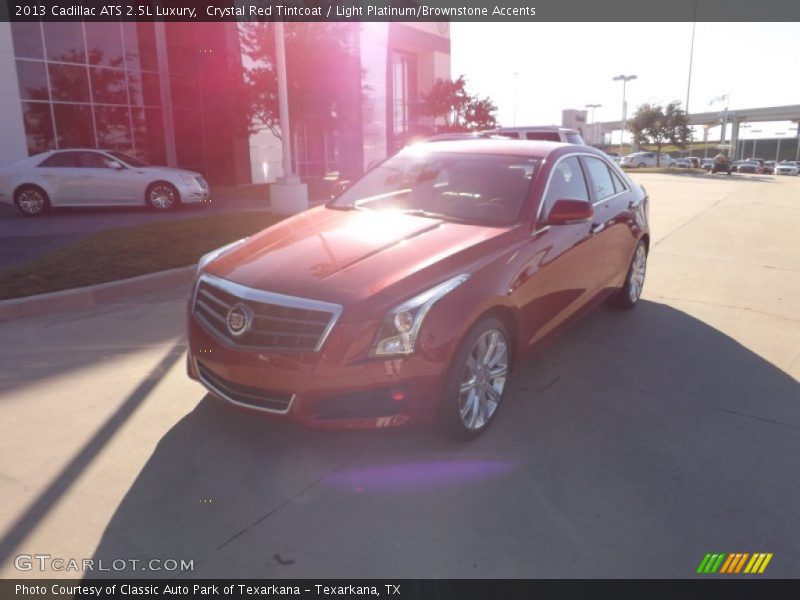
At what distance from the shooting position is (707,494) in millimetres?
3061

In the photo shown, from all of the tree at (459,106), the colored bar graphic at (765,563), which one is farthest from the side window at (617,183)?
the tree at (459,106)

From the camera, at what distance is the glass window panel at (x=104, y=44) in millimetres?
20234

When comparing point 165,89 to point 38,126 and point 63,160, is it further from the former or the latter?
point 63,160

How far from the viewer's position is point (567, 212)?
4.11 meters

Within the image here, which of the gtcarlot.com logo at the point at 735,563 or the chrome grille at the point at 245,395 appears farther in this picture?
the chrome grille at the point at 245,395

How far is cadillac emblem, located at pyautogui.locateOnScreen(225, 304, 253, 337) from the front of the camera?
3.19m

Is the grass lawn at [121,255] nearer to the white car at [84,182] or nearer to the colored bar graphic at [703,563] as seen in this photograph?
the white car at [84,182]

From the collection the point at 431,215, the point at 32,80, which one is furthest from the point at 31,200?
the point at 431,215

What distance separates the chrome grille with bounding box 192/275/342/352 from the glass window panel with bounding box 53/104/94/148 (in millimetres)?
20050

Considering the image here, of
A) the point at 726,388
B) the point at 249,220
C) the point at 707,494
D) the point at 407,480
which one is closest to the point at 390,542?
the point at 407,480

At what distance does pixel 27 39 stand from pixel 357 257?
20621mm

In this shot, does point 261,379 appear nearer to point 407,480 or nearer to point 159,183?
point 407,480

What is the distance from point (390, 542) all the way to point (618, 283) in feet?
12.8

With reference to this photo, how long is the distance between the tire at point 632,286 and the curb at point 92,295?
17.0 ft
